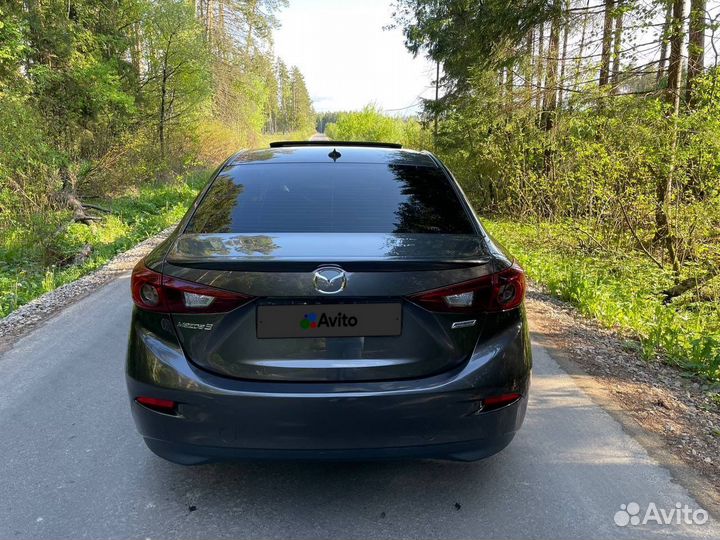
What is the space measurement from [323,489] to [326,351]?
89cm

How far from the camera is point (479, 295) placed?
2326 millimetres

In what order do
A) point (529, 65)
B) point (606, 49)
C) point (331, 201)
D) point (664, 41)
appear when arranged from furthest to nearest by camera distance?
point (529, 65) → point (606, 49) → point (664, 41) → point (331, 201)

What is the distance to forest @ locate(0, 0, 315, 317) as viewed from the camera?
1155cm

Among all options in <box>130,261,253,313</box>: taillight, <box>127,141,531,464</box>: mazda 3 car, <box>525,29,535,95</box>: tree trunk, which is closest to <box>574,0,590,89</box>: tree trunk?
<box>525,29,535,95</box>: tree trunk

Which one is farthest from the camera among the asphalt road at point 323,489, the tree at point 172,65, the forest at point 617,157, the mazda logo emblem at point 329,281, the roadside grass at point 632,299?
the tree at point 172,65

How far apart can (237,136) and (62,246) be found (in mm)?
24240

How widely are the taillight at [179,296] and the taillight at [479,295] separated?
2.50 ft

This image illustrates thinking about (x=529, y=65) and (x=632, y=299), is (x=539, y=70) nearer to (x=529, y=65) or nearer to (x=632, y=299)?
(x=529, y=65)

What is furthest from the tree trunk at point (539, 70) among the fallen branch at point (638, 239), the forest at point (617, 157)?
the fallen branch at point (638, 239)

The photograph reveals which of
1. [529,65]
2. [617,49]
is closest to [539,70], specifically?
[529,65]

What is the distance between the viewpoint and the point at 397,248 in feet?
7.92

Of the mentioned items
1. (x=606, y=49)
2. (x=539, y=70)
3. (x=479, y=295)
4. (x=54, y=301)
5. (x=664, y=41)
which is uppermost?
(x=539, y=70)

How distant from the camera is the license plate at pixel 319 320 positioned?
7.28 ft

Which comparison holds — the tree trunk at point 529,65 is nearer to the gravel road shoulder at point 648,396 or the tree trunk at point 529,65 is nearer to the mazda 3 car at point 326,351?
the gravel road shoulder at point 648,396
